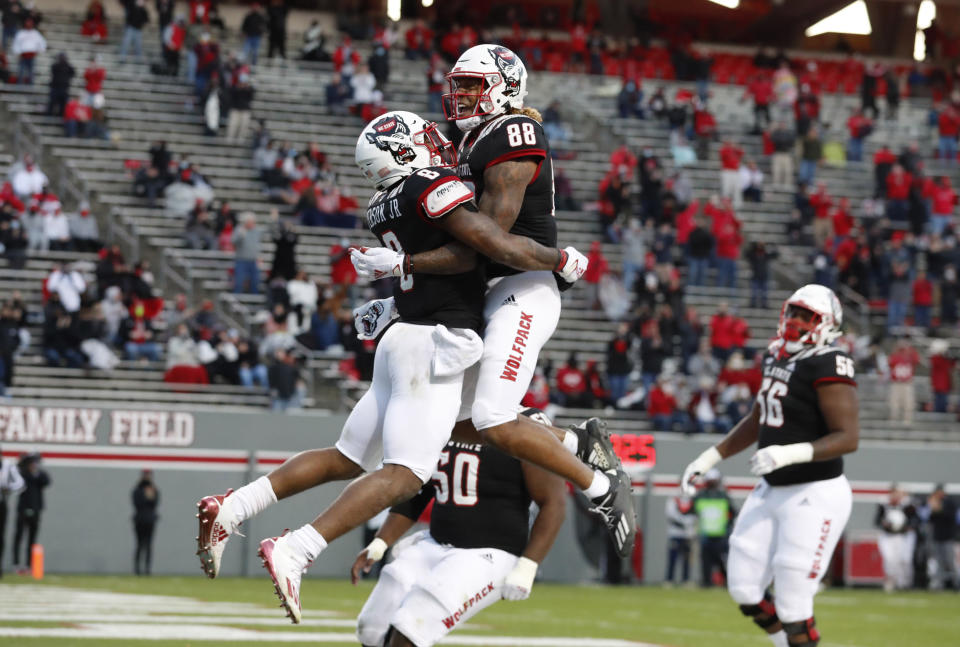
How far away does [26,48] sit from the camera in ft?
89.6

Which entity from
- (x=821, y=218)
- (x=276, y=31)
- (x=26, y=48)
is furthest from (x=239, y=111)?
(x=821, y=218)

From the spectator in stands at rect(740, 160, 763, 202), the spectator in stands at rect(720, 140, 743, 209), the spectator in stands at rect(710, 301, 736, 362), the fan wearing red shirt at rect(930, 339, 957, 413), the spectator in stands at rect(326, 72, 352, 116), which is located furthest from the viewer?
the spectator in stands at rect(740, 160, 763, 202)

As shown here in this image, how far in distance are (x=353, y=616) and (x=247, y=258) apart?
34.2ft

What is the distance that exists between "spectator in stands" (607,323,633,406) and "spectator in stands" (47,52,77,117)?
10394 millimetres

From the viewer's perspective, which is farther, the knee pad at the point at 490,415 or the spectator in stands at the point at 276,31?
the spectator in stands at the point at 276,31

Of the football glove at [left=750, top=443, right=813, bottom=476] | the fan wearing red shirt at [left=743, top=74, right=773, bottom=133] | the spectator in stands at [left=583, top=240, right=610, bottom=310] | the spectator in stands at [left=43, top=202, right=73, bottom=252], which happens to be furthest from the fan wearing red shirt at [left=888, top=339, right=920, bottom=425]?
the football glove at [left=750, top=443, right=813, bottom=476]

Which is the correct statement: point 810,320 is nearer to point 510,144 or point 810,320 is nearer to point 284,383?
point 510,144

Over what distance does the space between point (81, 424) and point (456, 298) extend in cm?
1555

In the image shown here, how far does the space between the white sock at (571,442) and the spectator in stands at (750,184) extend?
24636 millimetres

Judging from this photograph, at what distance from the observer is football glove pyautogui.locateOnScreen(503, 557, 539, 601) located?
298 inches

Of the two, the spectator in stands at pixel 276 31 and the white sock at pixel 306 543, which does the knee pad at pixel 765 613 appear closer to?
the white sock at pixel 306 543

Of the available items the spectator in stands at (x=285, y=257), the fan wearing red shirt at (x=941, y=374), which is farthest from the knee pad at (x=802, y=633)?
the fan wearing red shirt at (x=941, y=374)

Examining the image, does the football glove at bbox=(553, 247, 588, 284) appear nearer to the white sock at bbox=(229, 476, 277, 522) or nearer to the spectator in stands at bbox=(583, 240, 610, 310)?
the white sock at bbox=(229, 476, 277, 522)

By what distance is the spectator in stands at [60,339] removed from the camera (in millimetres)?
22172
